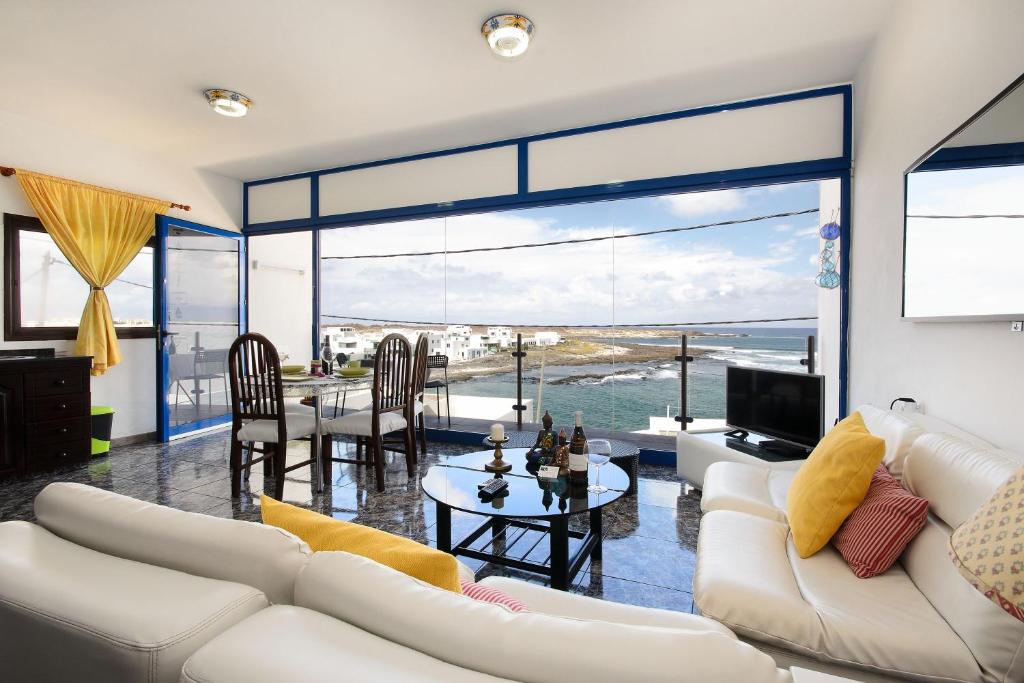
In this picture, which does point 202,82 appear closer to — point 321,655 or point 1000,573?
point 321,655

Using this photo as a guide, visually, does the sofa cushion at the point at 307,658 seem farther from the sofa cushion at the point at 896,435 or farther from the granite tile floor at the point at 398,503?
the sofa cushion at the point at 896,435

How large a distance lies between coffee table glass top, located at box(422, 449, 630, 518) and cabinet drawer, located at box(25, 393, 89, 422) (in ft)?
10.7

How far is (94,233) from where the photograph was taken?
4.23m

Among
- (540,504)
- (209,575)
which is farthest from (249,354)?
(209,575)

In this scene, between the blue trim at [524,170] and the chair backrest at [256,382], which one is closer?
the chair backrest at [256,382]

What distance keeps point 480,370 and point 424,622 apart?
252 inches

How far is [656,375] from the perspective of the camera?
1090cm

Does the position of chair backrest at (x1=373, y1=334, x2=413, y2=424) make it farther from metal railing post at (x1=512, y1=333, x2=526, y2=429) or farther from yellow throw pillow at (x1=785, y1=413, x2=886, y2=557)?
yellow throw pillow at (x1=785, y1=413, x2=886, y2=557)

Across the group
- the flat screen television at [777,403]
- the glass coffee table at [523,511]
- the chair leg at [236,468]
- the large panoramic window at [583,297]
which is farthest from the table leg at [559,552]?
the large panoramic window at [583,297]

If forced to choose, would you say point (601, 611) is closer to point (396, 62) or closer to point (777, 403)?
point (777, 403)

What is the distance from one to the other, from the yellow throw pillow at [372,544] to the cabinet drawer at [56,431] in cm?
392

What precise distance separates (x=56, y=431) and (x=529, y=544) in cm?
375

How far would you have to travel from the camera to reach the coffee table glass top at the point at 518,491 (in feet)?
6.64

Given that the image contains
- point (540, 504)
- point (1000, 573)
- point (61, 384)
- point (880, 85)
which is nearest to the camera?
point (1000, 573)
